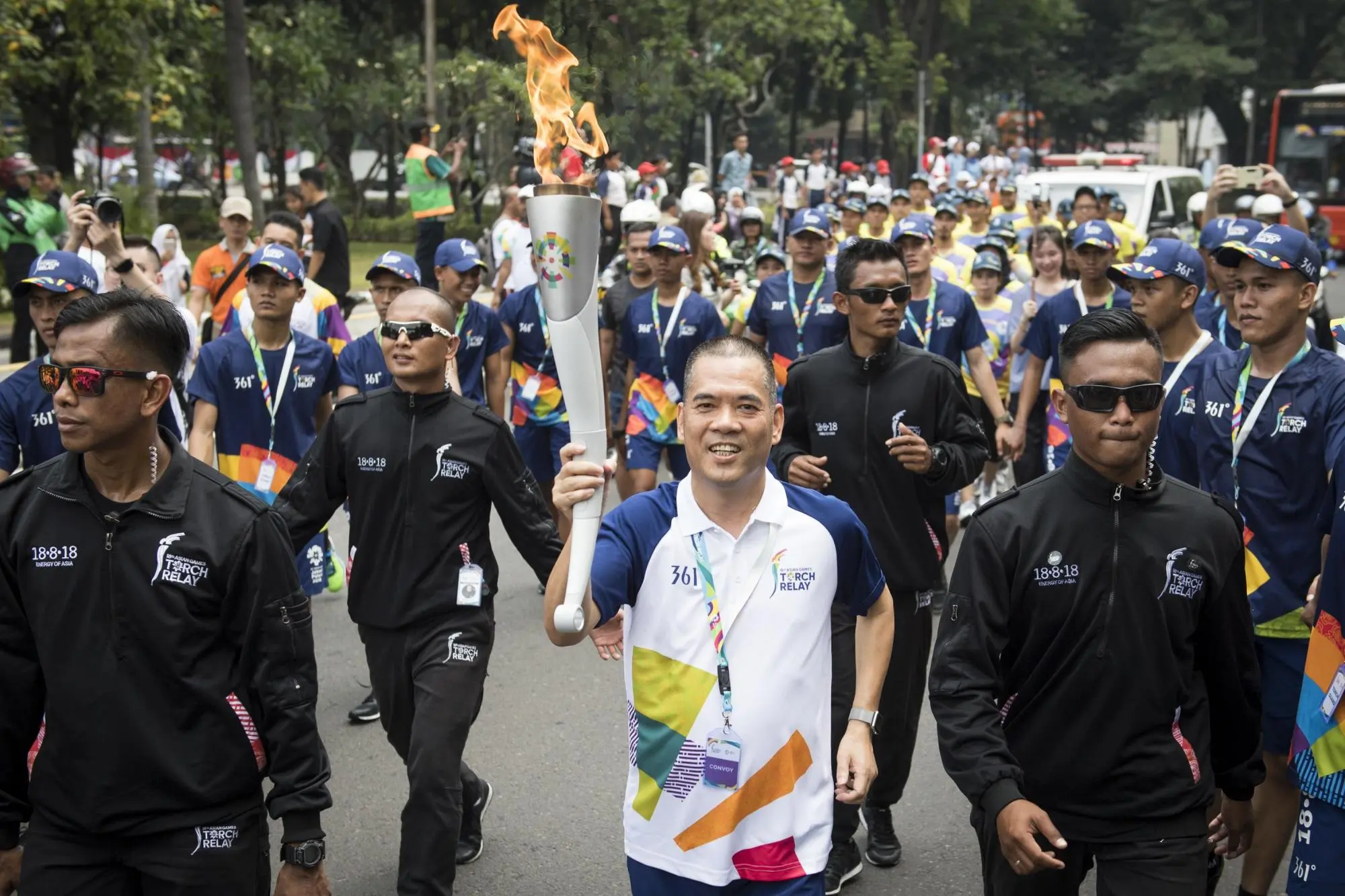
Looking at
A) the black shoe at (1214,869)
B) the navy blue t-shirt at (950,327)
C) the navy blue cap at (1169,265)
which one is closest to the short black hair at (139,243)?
the navy blue t-shirt at (950,327)

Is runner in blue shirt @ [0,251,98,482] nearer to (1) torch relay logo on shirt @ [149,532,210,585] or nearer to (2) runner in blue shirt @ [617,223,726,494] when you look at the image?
(1) torch relay logo on shirt @ [149,532,210,585]

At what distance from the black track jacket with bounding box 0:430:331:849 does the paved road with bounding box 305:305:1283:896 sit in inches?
83.1

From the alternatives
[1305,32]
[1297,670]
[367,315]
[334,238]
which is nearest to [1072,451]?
[1297,670]

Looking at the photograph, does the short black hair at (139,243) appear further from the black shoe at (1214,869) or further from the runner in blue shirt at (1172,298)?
the black shoe at (1214,869)

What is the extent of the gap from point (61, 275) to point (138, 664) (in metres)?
3.05

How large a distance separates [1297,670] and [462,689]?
2721mm

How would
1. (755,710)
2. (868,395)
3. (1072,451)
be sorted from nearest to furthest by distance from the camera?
(755,710) → (1072,451) → (868,395)

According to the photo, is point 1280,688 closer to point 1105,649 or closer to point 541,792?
point 1105,649

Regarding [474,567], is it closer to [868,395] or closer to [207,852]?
[868,395]

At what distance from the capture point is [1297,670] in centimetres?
507

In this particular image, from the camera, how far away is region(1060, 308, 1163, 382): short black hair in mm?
4027

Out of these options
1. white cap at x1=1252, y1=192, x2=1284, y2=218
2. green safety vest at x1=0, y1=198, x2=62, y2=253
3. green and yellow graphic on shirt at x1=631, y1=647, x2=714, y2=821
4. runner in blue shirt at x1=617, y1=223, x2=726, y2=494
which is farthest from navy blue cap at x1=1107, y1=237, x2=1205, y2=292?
green safety vest at x1=0, y1=198, x2=62, y2=253

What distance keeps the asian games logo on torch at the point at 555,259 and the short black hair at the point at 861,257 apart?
9.73 feet

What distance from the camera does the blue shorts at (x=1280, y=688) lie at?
5.03 m
